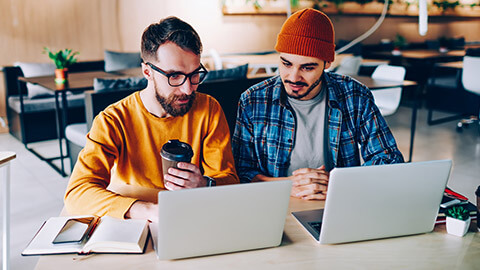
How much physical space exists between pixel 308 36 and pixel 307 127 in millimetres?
378

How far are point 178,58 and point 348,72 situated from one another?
167 inches

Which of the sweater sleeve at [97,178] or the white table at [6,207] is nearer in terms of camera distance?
the sweater sleeve at [97,178]

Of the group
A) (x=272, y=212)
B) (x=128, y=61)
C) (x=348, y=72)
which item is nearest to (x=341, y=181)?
(x=272, y=212)

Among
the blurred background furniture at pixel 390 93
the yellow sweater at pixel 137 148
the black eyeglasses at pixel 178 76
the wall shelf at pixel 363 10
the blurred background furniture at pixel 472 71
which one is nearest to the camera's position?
the yellow sweater at pixel 137 148

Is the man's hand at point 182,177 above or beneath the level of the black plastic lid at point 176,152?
beneath

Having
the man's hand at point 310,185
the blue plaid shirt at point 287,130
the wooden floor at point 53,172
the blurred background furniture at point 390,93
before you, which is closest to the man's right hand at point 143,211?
the man's hand at point 310,185

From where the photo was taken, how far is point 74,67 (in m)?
5.38

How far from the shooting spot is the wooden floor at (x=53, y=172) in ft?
8.71

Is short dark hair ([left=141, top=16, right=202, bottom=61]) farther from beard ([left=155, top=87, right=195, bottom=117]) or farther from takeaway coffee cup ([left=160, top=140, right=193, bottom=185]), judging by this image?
takeaway coffee cup ([left=160, top=140, right=193, bottom=185])

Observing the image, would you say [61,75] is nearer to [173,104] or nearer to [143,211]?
[173,104]

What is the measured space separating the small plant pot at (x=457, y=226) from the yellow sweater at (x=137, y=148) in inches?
27.2

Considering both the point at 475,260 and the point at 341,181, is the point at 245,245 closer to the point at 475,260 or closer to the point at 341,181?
the point at 341,181

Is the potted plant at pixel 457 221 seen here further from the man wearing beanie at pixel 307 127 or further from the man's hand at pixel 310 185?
the man wearing beanie at pixel 307 127

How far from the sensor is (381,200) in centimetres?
105
